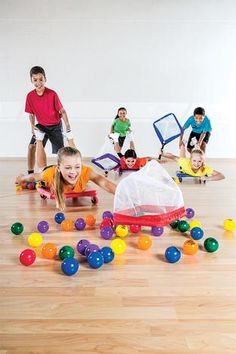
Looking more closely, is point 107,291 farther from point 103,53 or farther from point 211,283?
point 103,53

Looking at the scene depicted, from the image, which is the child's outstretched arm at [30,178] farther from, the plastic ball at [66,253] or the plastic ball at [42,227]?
the plastic ball at [66,253]

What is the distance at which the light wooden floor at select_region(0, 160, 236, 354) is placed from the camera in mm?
1479

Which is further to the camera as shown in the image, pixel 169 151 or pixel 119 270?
pixel 169 151

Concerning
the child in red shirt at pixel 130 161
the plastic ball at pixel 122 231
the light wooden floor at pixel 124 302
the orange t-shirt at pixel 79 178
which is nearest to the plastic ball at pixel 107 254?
the light wooden floor at pixel 124 302

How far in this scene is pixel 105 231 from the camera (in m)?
2.57

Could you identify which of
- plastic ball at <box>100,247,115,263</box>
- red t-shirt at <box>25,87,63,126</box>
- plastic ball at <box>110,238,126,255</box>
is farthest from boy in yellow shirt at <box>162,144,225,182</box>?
plastic ball at <box>100,247,115,263</box>

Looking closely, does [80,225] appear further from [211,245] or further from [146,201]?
[211,245]

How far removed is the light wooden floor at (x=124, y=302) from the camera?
58.2 inches

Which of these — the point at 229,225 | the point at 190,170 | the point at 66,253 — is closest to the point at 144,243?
the point at 66,253

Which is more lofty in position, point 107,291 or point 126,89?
point 126,89

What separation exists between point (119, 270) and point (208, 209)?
4.87 ft

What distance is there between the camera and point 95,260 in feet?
6.88

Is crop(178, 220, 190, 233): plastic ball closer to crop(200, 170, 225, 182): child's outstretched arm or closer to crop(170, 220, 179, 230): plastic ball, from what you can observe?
crop(170, 220, 179, 230): plastic ball

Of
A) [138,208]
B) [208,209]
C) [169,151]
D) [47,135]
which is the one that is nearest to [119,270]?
[138,208]
